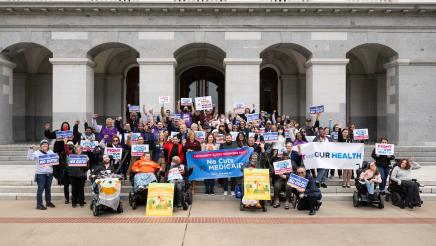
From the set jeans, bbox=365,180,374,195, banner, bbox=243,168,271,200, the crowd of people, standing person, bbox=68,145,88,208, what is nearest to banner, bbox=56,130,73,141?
the crowd of people

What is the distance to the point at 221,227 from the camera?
9.19 metres

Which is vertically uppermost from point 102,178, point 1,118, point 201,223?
point 1,118

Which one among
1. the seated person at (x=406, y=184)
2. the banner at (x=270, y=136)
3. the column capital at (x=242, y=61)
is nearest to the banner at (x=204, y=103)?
the column capital at (x=242, y=61)

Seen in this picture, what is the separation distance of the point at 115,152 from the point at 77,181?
1385 mm

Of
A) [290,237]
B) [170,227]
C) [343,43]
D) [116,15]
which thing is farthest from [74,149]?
[343,43]

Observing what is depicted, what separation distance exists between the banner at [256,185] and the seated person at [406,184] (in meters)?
3.81

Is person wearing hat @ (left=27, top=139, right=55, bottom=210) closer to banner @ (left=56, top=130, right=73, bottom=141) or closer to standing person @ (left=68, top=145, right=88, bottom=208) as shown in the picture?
standing person @ (left=68, top=145, right=88, bottom=208)

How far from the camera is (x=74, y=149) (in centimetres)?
1179

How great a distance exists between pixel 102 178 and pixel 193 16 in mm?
12205

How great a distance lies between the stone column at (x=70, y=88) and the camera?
20375 mm

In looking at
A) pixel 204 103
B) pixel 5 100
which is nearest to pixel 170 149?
pixel 204 103

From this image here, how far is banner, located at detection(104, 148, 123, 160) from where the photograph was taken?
12078 millimetres

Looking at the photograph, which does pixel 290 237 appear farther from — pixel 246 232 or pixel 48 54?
pixel 48 54

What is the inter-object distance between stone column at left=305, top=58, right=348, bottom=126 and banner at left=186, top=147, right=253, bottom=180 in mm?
9646
